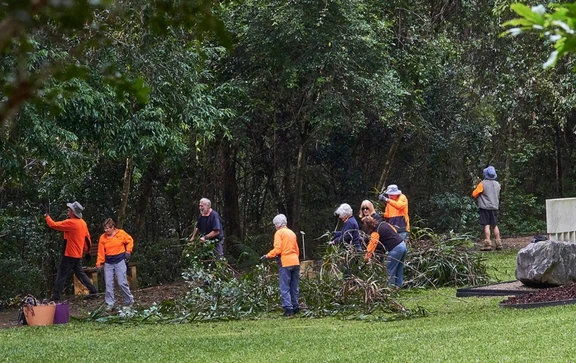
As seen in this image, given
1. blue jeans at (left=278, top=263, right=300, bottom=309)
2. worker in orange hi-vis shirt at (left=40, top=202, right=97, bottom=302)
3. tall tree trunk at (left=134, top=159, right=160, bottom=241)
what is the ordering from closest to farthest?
blue jeans at (left=278, top=263, right=300, bottom=309) → worker in orange hi-vis shirt at (left=40, top=202, right=97, bottom=302) → tall tree trunk at (left=134, top=159, right=160, bottom=241)

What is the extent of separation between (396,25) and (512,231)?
41.2 ft

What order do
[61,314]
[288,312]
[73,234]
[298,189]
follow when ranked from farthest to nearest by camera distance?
1. [298,189]
2. [73,234]
3. [61,314]
4. [288,312]

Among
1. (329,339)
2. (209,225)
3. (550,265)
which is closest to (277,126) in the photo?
(209,225)

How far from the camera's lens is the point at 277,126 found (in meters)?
24.2

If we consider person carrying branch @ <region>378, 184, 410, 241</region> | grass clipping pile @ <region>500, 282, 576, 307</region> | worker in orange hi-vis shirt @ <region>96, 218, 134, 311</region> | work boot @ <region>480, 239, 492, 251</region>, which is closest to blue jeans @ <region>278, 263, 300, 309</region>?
grass clipping pile @ <region>500, 282, 576, 307</region>

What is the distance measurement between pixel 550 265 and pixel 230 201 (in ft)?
44.5

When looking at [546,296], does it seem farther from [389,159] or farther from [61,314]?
[389,159]

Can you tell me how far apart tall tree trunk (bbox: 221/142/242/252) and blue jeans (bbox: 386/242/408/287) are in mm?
10531

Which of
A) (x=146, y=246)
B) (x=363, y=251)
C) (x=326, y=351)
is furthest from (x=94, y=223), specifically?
(x=326, y=351)

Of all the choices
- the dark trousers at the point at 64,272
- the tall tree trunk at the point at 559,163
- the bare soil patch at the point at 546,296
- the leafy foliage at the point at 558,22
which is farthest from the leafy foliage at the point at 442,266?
the tall tree trunk at the point at 559,163

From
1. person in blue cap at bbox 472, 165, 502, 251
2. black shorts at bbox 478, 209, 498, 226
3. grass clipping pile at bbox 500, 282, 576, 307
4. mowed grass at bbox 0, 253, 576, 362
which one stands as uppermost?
person in blue cap at bbox 472, 165, 502, 251

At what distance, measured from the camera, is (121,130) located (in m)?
16.4

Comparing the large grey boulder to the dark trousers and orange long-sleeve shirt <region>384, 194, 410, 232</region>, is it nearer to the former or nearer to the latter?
orange long-sleeve shirt <region>384, 194, 410, 232</region>

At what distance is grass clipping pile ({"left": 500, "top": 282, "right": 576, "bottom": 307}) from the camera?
43.4 ft
